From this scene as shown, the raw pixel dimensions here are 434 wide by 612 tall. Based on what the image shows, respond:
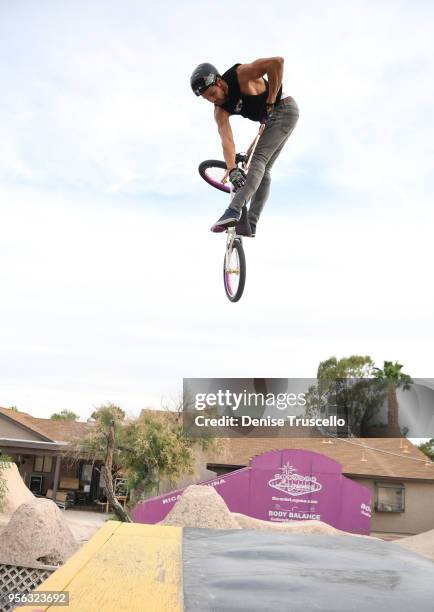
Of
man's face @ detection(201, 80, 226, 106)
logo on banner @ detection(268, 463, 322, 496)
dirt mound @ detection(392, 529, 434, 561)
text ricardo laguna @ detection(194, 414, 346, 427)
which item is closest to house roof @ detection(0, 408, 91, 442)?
text ricardo laguna @ detection(194, 414, 346, 427)

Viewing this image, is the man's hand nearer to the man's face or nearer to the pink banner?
the man's face

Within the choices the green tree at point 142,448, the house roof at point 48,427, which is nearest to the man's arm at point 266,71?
the green tree at point 142,448

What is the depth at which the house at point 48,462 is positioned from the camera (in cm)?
3034

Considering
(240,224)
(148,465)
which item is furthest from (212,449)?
(240,224)

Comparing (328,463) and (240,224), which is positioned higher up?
(240,224)

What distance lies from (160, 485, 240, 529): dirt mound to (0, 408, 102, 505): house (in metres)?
18.7

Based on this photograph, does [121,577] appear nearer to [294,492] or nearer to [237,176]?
[237,176]

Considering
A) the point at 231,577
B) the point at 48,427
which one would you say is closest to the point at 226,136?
the point at 231,577

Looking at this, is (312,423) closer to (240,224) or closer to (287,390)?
(287,390)

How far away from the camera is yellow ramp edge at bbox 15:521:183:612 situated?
174 centimetres

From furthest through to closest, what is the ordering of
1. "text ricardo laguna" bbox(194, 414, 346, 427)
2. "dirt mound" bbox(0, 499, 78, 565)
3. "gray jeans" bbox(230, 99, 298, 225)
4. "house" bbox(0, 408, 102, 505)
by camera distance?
"text ricardo laguna" bbox(194, 414, 346, 427) < "house" bbox(0, 408, 102, 505) < "dirt mound" bbox(0, 499, 78, 565) < "gray jeans" bbox(230, 99, 298, 225)

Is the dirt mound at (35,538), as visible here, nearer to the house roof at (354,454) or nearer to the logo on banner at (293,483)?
the logo on banner at (293,483)

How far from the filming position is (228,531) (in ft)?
13.2

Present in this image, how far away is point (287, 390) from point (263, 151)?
93.8 ft
